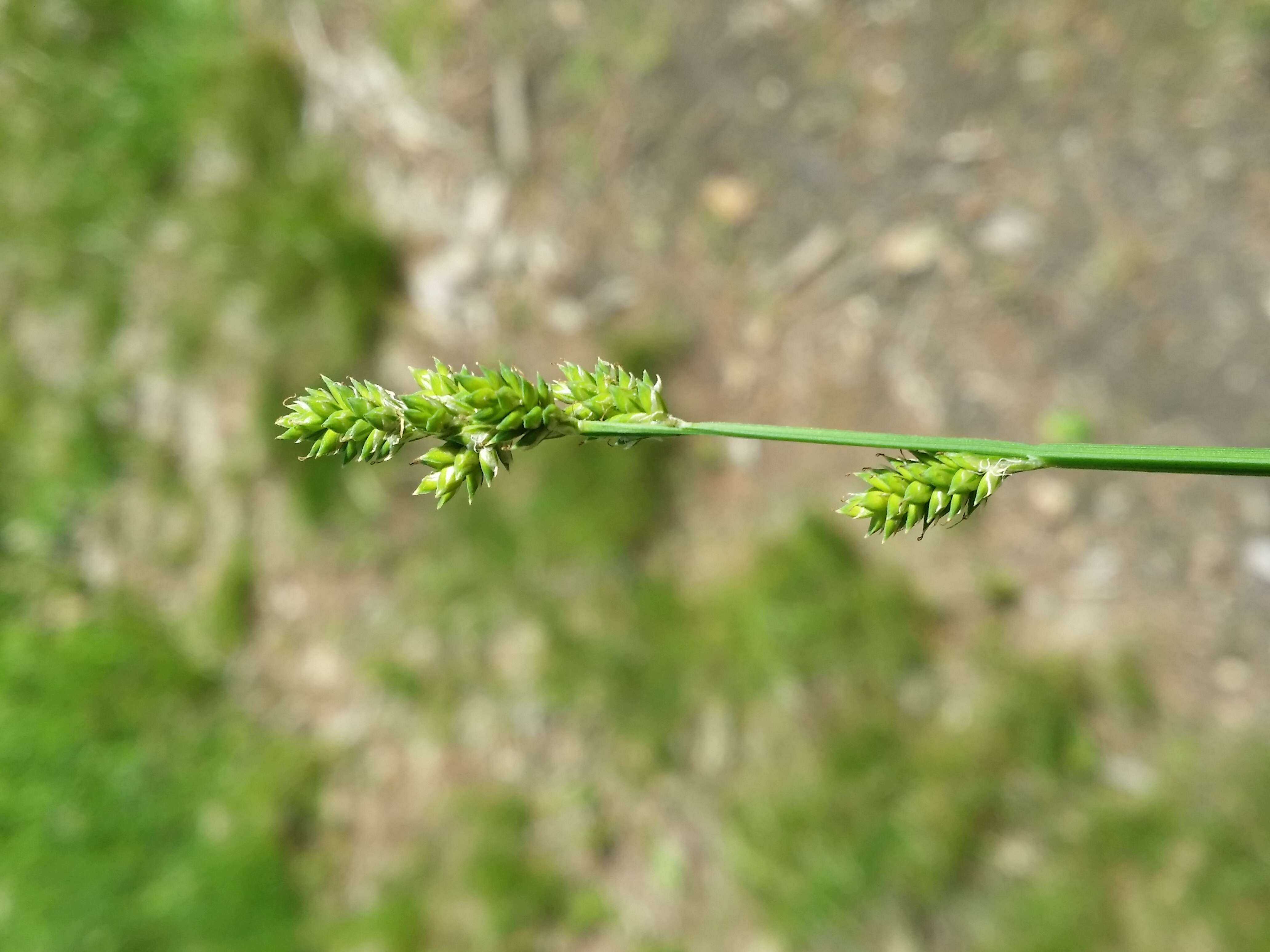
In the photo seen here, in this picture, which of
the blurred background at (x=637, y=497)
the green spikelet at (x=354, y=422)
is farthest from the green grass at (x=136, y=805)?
the green spikelet at (x=354, y=422)

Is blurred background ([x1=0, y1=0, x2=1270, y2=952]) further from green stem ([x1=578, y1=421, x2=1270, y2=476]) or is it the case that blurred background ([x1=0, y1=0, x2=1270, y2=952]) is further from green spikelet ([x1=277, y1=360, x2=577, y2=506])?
green spikelet ([x1=277, y1=360, x2=577, y2=506])

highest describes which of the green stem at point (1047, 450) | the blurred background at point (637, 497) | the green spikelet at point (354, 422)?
the blurred background at point (637, 497)

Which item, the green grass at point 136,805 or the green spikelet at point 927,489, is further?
the green grass at point 136,805

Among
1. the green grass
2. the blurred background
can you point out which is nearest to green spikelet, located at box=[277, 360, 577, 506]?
the blurred background

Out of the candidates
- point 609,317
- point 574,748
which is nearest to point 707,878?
point 574,748

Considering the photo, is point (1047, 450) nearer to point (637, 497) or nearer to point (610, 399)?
point (610, 399)

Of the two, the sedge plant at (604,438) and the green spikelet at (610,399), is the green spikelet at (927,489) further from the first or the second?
the green spikelet at (610,399)

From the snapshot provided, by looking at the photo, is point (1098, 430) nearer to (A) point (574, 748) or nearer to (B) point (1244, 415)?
(B) point (1244, 415)
